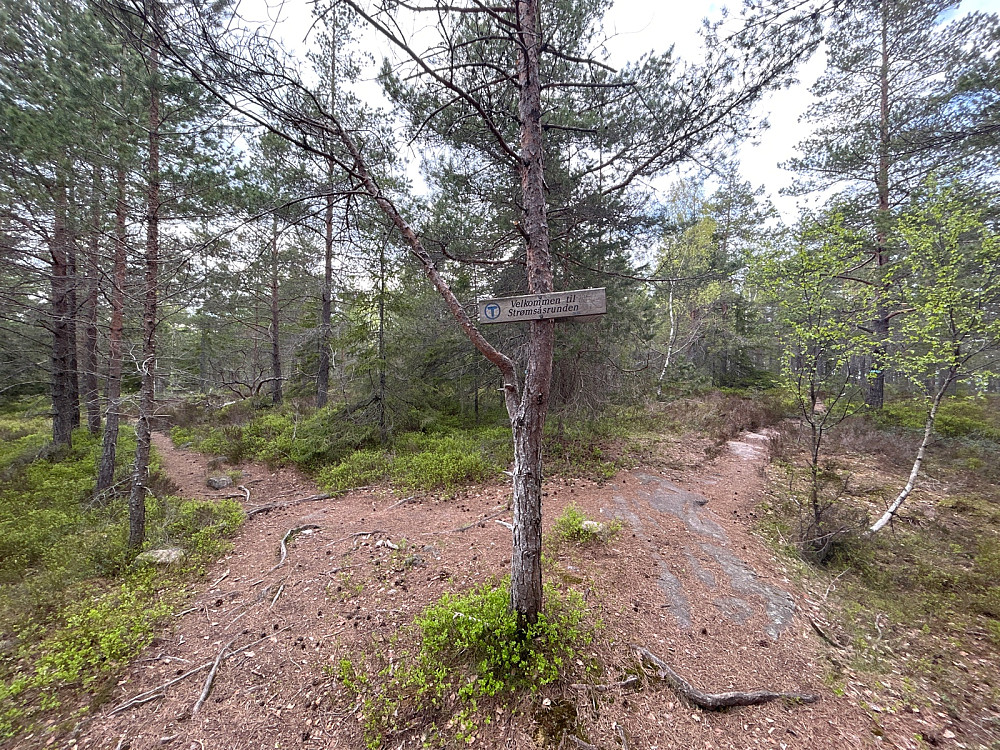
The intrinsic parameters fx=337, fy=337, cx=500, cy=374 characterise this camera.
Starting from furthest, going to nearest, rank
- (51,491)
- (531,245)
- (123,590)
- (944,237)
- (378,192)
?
(51,491) → (944,237) → (123,590) → (531,245) → (378,192)

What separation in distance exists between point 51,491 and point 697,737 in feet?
36.9

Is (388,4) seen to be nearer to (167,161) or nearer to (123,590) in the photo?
(167,161)

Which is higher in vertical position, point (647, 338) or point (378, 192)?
point (378, 192)

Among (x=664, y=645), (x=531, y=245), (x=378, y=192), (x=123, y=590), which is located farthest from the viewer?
(x=123, y=590)

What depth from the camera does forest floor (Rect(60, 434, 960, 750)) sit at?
2.55 meters

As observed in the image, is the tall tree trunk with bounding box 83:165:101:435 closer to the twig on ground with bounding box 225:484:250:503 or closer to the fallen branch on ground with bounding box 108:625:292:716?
the twig on ground with bounding box 225:484:250:503

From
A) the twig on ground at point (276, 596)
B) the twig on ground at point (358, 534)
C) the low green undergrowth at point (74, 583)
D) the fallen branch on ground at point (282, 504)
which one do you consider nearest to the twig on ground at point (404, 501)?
the twig on ground at point (358, 534)

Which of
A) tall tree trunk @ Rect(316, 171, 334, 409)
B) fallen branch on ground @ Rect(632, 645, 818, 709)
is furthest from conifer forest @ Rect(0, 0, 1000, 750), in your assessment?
tall tree trunk @ Rect(316, 171, 334, 409)

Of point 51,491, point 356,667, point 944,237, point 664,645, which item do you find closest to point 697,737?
point 664,645

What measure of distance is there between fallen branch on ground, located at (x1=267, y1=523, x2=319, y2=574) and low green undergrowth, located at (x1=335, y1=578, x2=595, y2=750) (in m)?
2.23

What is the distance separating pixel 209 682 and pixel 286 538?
245 cm

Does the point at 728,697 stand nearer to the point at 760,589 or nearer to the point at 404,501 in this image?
the point at 760,589

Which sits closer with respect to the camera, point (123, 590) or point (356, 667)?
point (356, 667)

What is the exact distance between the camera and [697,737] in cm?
248
